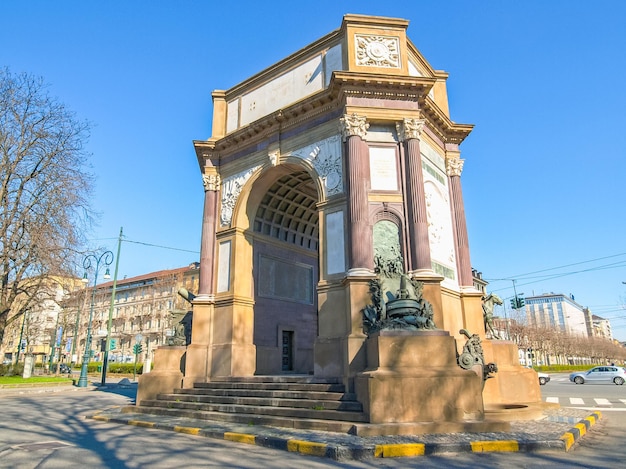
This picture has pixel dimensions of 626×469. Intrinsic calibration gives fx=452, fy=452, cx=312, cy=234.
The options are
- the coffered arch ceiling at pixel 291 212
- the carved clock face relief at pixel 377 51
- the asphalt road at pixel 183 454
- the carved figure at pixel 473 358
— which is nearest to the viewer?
the asphalt road at pixel 183 454

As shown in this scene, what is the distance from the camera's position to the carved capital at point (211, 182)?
1962 centimetres

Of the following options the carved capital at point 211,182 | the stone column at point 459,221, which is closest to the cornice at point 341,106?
the carved capital at point 211,182

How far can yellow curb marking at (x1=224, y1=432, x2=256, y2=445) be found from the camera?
31.7 ft

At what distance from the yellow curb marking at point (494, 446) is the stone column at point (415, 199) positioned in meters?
6.07

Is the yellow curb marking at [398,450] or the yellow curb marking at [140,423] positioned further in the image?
the yellow curb marking at [140,423]

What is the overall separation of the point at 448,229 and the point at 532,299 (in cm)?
17252

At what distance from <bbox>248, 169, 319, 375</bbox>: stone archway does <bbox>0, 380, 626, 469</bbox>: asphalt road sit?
25.8 feet

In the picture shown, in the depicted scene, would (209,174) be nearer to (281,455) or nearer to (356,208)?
(356,208)

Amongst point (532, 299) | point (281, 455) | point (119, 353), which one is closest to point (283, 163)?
point (281, 455)

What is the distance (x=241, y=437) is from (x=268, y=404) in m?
2.74

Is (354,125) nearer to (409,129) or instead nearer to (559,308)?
(409,129)

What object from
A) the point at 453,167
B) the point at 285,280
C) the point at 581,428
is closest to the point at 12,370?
the point at 285,280

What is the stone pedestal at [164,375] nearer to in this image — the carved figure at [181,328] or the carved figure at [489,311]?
the carved figure at [181,328]

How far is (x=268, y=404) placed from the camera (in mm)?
12547
